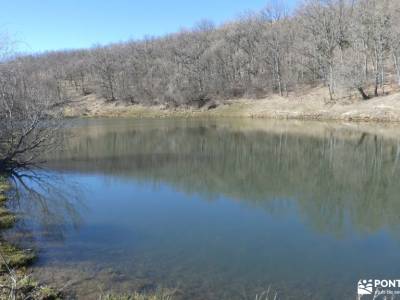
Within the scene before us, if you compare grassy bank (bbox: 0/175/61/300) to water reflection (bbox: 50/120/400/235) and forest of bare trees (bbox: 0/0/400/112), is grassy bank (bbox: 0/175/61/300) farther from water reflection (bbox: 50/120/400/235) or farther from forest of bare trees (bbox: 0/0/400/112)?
forest of bare trees (bbox: 0/0/400/112)

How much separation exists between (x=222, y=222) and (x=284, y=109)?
4553cm

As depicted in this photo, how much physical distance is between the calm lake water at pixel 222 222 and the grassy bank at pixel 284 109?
1716 centimetres

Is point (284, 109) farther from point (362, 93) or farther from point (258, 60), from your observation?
point (258, 60)

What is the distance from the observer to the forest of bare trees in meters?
54.1

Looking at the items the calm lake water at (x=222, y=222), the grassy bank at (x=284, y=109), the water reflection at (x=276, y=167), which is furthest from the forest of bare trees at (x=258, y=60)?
the calm lake water at (x=222, y=222)

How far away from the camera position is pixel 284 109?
57969mm

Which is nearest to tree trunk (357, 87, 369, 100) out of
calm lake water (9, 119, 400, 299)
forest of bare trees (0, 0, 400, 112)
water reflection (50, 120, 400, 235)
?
forest of bare trees (0, 0, 400, 112)

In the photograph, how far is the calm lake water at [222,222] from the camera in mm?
9906

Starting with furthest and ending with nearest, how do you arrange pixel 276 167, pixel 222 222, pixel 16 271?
pixel 276 167 < pixel 222 222 < pixel 16 271

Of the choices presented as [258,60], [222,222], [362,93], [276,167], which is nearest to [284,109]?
[362,93]

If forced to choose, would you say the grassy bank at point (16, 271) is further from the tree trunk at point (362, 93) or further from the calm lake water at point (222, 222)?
the tree trunk at point (362, 93)

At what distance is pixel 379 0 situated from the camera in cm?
6606

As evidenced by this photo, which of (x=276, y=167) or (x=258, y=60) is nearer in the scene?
(x=276, y=167)

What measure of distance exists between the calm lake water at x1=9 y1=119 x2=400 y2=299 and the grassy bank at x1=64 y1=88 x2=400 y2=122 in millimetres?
17159
